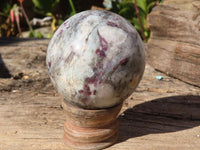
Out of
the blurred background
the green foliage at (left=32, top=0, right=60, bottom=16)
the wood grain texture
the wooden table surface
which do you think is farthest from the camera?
the green foliage at (left=32, top=0, right=60, bottom=16)

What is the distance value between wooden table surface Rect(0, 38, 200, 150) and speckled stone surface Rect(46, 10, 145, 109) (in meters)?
0.51

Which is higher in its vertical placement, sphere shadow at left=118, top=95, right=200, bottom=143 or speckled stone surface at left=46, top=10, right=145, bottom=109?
speckled stone surface at left=46, top=10, right=145, bottom=109

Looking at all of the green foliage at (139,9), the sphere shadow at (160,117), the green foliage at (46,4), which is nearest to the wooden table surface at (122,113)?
the sphere shadow at (160,117)

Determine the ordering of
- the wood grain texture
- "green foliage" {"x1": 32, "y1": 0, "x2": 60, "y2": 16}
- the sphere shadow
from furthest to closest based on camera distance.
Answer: "green foliage" {"x1": 32, "y1": 0, "x2": 60, "y2": 16}, the wood grain texture, the sphere shadow

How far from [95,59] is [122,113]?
1021 millimetres

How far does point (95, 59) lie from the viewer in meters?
1.95

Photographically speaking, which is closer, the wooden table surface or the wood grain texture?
the wooden table surface

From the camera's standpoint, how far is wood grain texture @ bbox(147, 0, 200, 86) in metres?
3.32

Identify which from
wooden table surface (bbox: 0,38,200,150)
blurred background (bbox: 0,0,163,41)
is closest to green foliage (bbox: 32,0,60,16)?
blurred background (bbox: 0,0,163,41)

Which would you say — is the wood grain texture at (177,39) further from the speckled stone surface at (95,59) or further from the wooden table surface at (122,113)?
the speckled stone surface at (95,59)

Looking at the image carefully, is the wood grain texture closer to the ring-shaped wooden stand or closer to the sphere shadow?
the sphere shadow

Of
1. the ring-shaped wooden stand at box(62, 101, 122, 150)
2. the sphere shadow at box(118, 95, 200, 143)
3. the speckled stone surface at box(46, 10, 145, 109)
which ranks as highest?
the speckled stone surface at box(46, 10, 145, 109)

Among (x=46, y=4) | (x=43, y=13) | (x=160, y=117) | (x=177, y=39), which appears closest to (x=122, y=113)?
(x=160, y=117)

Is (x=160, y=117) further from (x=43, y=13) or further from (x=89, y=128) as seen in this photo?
(x=43, y=13)
